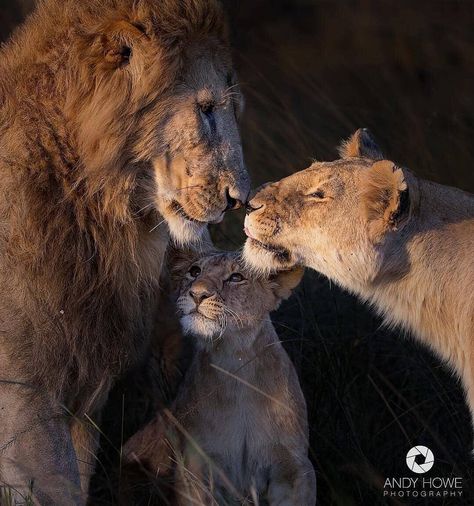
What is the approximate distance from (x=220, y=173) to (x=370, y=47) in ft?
21.1

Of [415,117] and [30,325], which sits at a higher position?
[30,325]

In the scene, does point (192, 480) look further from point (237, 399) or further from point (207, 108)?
point (207, 108)

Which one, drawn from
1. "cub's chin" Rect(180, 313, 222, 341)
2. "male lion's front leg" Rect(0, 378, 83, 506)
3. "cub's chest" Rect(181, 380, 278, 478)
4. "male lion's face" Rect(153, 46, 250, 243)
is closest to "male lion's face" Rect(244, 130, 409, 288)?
"male lion's face" Rect(153, 46, 250, 243)

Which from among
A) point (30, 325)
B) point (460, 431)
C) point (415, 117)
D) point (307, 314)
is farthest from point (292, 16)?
point (30, 325)

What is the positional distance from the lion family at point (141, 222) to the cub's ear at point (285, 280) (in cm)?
17

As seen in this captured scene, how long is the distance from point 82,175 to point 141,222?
303 millimetres

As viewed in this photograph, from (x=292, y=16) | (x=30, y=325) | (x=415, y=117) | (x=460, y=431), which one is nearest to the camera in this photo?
(x=30, y=325)

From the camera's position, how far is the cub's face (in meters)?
3.90

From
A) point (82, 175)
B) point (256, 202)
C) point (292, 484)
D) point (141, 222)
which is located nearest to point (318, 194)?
point (256, 202)

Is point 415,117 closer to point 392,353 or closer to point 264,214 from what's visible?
point 392,353

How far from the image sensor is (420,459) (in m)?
4.32

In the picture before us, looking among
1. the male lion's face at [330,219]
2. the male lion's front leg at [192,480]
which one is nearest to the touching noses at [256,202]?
the male lion's face at [330,219]

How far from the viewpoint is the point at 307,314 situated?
5.24 m

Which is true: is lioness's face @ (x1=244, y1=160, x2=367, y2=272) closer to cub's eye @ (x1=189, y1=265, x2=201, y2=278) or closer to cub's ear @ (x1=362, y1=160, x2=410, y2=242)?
cub's ear @ (x1=362, y1=160, x2=410, y2=242)
